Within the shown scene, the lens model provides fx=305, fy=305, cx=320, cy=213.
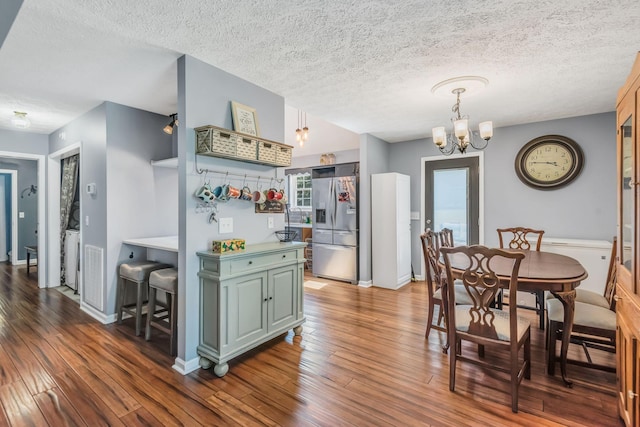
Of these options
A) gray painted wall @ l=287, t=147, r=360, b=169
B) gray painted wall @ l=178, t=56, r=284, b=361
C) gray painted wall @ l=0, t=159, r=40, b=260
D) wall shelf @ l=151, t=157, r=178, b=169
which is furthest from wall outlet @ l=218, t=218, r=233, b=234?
gray painted wall @ l=0, t=159, r=40, b=260

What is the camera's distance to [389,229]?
15.3 feet

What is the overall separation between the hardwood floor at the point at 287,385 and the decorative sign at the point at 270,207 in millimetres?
1228

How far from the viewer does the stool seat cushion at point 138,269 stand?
2.98 m

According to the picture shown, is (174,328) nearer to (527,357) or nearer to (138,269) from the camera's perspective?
(138,269)

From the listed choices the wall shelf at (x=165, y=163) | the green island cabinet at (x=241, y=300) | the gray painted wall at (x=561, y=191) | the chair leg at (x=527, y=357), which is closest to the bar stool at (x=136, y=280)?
the green island cabinet at (x=241, y=300)

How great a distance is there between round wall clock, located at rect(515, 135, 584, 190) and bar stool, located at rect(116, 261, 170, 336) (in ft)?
15.5

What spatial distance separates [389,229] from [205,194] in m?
3.03

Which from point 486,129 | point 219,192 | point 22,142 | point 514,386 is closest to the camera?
point 514,386

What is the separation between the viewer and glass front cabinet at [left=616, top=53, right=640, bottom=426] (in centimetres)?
140

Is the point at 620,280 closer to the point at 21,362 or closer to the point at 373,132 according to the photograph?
the point at 373,132

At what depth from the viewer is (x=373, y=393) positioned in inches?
80.3

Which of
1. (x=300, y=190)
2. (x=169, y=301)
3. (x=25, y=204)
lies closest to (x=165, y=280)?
(x=169, y=301)

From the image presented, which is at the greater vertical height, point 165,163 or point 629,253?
point 165,163

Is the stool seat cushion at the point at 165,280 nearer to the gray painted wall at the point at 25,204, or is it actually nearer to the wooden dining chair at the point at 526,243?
the wooden dining chair at the point at 526,243
